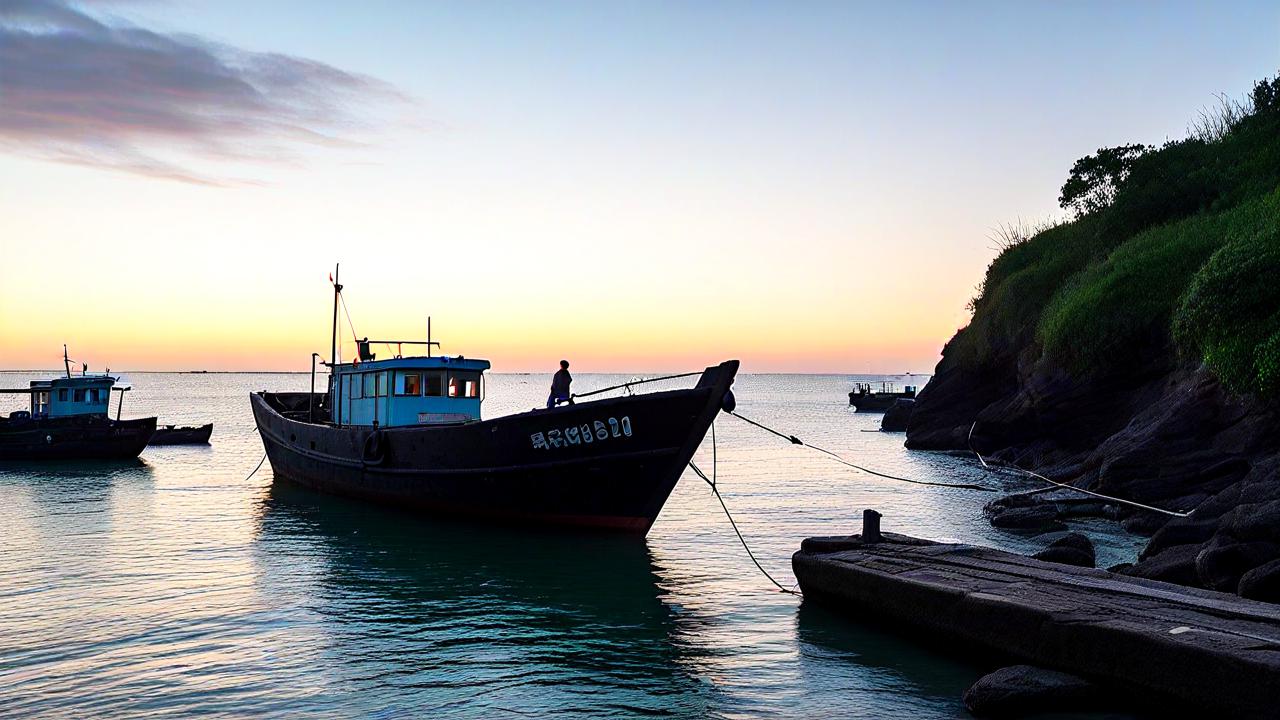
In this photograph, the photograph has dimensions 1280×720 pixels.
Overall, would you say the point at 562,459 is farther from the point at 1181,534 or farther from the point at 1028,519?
the point at 1028,519

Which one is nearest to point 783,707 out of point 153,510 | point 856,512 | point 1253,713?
point 1253,713

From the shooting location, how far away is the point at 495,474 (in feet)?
63.2

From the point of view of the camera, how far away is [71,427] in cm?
3722

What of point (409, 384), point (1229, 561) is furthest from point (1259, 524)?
point (409, 384)

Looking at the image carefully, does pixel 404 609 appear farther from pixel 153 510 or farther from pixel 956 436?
pixel 956 436

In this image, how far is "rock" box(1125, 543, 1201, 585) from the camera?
1270 centimetres

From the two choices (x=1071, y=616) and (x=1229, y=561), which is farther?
(x=1229, y=561)

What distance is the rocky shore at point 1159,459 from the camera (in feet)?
41.5

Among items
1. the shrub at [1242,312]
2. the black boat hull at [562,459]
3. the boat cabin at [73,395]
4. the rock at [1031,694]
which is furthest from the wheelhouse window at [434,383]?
the boat cabin at [73,395]

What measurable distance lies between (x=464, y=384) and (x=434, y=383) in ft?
2.25

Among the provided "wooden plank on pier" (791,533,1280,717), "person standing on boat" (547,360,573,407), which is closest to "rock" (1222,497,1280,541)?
"wooden plank on pier" (791,533,1280,717)

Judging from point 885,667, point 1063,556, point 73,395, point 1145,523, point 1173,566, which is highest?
point 73,395

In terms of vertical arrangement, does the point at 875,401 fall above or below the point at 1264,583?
above

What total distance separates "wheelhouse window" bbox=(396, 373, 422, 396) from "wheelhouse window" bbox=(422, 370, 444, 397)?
0.14 metres
